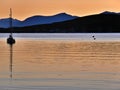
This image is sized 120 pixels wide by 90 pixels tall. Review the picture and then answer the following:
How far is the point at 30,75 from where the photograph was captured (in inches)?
1152

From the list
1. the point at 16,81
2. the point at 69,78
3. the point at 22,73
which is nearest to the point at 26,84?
the point at 16,81

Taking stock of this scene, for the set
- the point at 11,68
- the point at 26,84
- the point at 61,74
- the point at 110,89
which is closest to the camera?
the point at 110,89

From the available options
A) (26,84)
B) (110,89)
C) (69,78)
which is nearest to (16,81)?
(26,84)

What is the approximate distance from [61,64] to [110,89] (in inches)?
543

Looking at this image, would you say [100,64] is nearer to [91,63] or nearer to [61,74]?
[91,63]

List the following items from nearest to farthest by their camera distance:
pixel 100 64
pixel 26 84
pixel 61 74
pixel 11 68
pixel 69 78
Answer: pixel 26 84
pixel 69 78
pixel 61 74
pixel 11 68
pixel 100 64

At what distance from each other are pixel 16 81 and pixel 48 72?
4.90m

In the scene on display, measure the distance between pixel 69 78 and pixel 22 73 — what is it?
163 inches

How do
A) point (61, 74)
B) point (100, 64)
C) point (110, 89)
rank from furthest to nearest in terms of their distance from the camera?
1. point (100, 64)
2. point (61, 74)
3. point (110, 89)

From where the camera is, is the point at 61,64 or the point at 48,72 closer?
the point at 48,72

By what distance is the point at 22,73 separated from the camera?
30.5 meters

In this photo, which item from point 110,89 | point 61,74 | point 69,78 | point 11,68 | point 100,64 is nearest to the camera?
point 110,89

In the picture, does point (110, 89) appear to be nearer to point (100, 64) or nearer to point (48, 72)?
point (48, 72)

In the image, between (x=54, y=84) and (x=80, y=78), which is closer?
(x=54, y=84)
